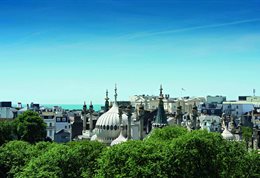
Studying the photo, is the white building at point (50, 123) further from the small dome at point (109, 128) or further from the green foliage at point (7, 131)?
the small dome at point (109, 128)

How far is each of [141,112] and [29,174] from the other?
105 feet

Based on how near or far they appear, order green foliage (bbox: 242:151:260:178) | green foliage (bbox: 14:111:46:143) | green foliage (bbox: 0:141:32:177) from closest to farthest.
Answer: green foliage (bbox: 242:151:260:178)
green foliage (bbox: 0:141:32:177)
green foliage (bbox: 14:111:46:143)

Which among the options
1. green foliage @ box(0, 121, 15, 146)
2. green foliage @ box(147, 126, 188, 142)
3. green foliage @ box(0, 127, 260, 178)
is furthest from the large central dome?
green foliage @ box(0, 121, 15, 146)

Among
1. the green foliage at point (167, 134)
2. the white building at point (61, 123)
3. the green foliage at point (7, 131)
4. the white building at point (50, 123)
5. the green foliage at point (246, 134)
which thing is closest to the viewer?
the green foliage at point (167, 134)

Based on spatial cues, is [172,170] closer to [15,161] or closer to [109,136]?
[15,161]

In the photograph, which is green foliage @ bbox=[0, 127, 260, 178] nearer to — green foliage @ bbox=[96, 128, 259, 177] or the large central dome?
green foliage @ bbox=[96, 128, 259, 177]

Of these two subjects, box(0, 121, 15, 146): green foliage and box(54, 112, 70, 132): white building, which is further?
box(54, 112, 70, 132): white building

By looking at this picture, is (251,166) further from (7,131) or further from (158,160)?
(7,131)

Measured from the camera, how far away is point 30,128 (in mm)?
106250

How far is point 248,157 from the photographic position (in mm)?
57625

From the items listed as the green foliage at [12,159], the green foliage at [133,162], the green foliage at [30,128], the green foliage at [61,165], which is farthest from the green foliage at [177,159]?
the green foliage at [30,128]

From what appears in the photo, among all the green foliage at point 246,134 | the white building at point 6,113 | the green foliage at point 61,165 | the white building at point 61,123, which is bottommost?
the green foliage at point 246,134

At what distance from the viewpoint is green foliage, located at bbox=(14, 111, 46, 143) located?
347ft

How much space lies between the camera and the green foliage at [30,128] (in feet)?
347
